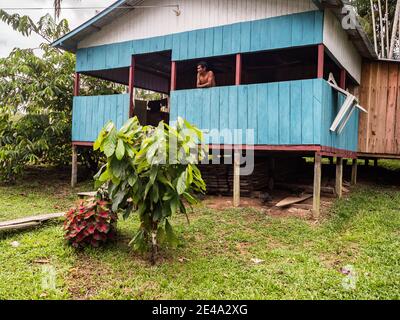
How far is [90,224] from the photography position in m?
4.98

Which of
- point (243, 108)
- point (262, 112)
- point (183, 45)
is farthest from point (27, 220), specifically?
point (183, 45)

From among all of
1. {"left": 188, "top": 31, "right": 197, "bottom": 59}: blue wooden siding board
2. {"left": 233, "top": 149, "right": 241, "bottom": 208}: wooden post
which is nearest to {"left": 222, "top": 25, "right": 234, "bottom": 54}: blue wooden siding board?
{"left": 188, "top": 31, "right": 197, "bottom": 59}: blue wooden siding board

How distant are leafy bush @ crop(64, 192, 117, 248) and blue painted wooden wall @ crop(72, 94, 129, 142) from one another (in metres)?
4.26

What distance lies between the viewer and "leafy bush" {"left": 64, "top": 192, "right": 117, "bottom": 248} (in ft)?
16.1

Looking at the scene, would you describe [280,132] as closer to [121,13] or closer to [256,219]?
[256,219]

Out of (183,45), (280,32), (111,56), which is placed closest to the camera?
(280,32)

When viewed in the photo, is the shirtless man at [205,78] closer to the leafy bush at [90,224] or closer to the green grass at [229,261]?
the green grass at [229,261]

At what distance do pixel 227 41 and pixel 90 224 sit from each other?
16.5 feet

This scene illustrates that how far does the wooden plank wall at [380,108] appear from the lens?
9.88 meters

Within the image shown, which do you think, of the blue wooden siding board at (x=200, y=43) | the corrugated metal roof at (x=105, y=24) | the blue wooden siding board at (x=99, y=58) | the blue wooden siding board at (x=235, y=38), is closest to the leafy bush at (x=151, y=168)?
the blue wooden siding board at (x=235, y=38)

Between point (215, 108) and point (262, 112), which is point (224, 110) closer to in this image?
point (215, 108)

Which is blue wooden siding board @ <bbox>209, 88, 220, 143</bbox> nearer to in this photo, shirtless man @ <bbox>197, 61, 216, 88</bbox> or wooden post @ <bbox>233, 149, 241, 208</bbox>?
shirtless man @ <bbox>197, 61, 216, 88</bbox>

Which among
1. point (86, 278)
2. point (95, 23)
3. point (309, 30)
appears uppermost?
point (95, 23)

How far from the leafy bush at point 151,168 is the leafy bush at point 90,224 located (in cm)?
64
